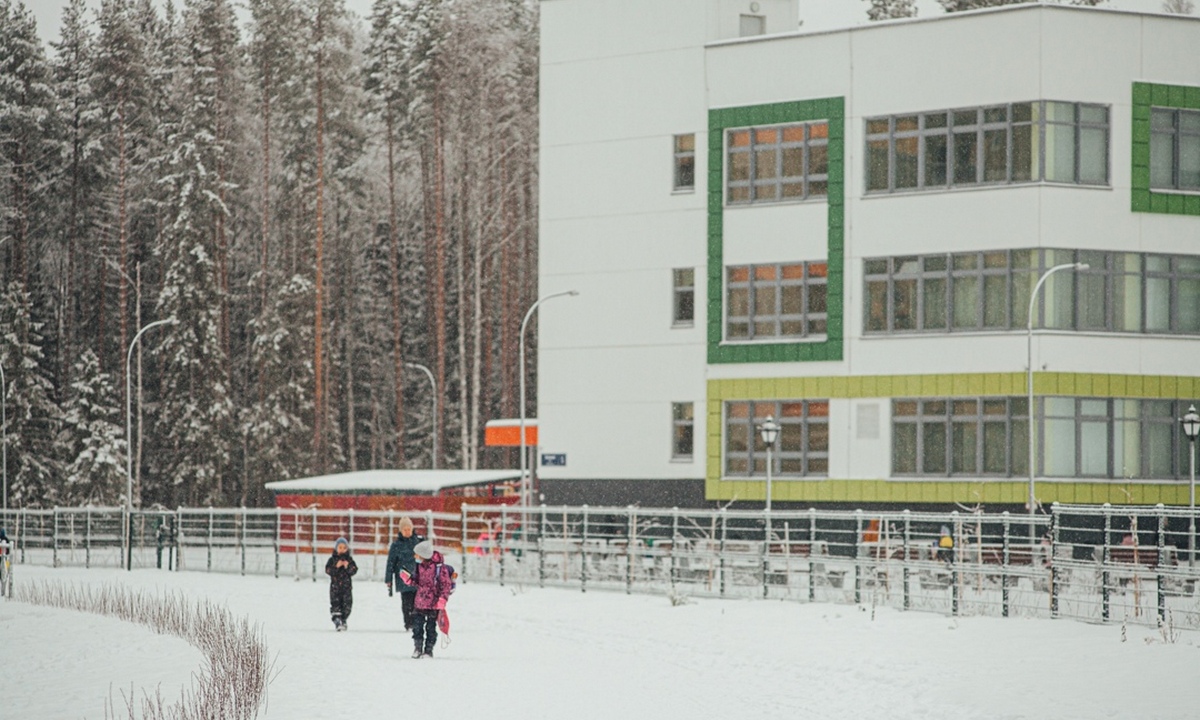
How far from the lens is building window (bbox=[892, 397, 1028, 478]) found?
4691 centimetres

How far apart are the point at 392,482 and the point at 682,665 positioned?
35233 mm

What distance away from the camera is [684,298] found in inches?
2031

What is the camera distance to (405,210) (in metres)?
93.2

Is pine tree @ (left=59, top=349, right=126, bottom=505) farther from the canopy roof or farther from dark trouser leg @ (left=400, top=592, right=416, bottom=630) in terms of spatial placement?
dark trouser leg @ (left=400, top=592, right=416, bottom=630)

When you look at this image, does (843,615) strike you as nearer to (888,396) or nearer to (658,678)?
(658,678)

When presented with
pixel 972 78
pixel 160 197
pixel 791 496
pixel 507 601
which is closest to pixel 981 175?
pixel 972 78

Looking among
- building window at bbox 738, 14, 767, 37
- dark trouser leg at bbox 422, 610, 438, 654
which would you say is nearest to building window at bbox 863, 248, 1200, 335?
building window at bbox 738, 14, 767, 37

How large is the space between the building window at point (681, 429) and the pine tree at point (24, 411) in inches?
1290

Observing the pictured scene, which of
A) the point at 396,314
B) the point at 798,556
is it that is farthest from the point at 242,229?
the point at 798,556

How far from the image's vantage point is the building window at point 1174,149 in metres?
47.7

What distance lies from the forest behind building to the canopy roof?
11581 mm

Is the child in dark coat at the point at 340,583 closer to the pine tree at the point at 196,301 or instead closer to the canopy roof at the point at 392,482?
the canopy roof at the point at 392,482

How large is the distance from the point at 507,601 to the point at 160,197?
5399 centimetres

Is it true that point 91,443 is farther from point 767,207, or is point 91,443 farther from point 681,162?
point 767,207
